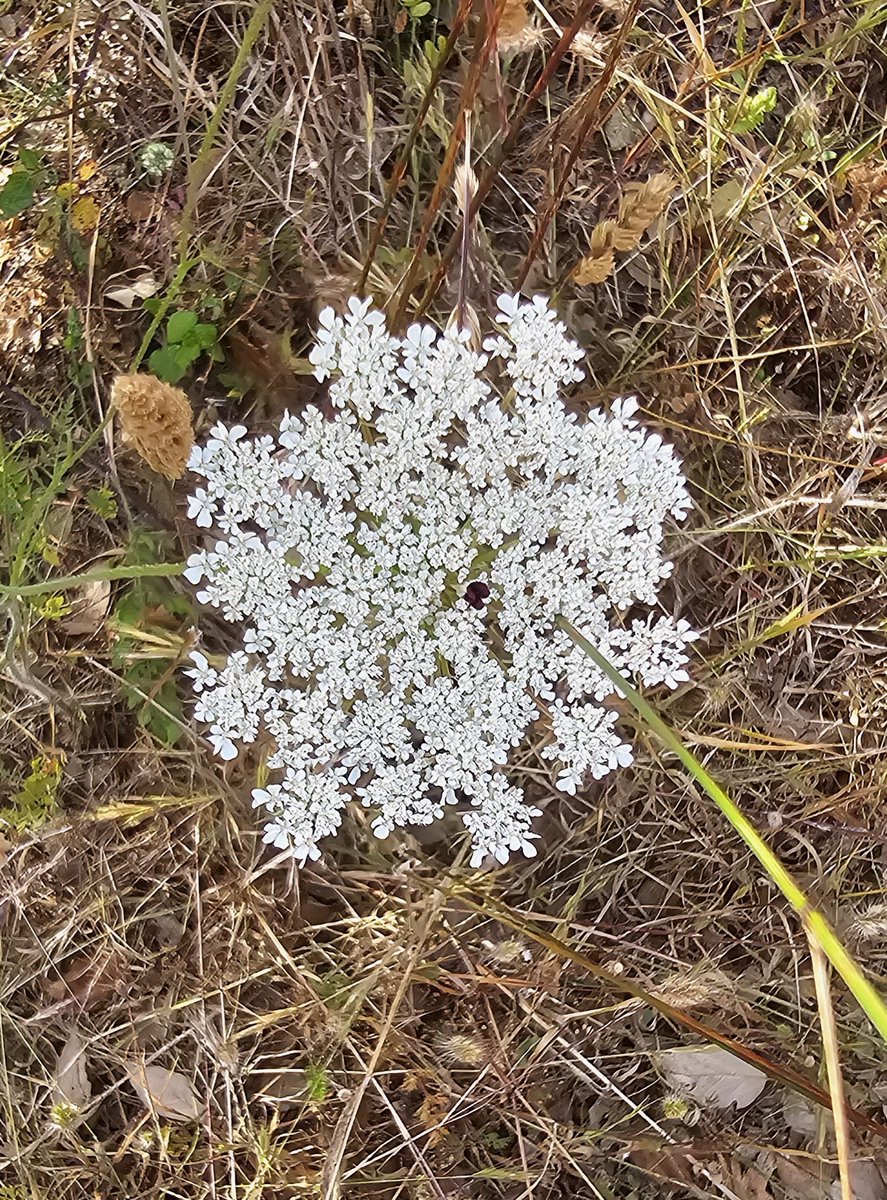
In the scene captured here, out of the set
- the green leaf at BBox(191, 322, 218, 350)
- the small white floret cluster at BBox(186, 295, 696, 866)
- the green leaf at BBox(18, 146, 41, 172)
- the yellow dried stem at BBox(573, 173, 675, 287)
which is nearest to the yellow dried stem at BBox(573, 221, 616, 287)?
the yellow dried stem at BBox(573, 173, 675, 287)

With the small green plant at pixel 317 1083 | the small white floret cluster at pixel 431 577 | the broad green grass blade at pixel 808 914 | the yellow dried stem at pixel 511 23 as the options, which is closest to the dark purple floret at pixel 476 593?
the small white floret cluster at pixel 431 577

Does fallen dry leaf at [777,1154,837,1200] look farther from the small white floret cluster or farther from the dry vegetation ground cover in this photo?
the small white floret cluster

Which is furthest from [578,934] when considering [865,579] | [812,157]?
[812,157]

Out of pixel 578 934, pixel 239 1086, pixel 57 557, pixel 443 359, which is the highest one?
pixel 443 359

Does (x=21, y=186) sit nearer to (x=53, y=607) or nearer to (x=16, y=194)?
(x=16, y=194)

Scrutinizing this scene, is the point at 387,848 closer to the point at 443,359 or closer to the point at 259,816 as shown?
the point at 259,816

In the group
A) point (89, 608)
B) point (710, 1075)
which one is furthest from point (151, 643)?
point (710, 1075)
